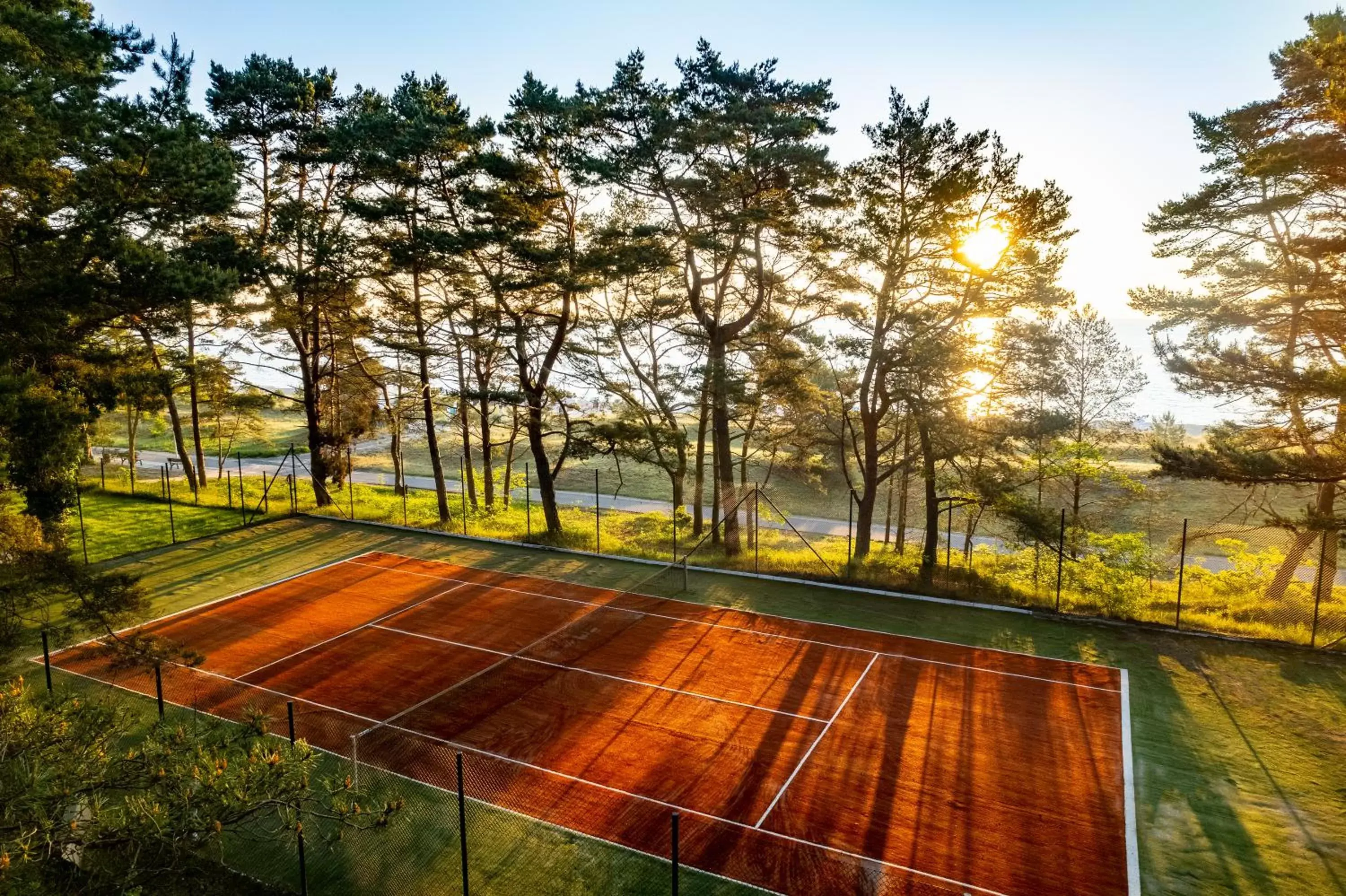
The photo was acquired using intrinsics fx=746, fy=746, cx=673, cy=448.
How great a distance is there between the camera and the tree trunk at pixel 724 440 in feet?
59.8

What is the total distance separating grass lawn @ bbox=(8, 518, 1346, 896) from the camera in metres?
7.69

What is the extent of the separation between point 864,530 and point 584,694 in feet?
35.5

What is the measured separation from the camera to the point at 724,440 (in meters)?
20.6

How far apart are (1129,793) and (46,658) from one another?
13678 mm

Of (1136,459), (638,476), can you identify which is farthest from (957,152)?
(1136,459)

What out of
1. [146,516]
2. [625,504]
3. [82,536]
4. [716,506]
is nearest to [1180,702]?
[716,506]

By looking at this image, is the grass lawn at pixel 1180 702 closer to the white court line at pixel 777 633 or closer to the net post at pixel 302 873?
the white court line at pixel 777 633

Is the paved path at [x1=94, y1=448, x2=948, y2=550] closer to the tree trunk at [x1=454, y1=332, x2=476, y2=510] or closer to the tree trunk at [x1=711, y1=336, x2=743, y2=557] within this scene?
the tree trunk at [x1=454, y1=332, x2=476, y2=510]

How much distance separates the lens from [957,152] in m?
15.8

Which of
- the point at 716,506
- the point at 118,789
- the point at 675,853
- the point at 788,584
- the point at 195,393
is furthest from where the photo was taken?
the point at 195,393

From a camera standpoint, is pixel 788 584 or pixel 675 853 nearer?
pixel 675 853

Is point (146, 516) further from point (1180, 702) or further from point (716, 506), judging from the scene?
point (1180, 702)

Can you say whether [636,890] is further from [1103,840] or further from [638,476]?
[638,476]

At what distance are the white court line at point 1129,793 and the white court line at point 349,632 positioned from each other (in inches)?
499
